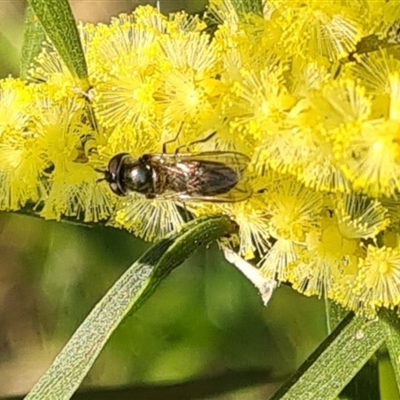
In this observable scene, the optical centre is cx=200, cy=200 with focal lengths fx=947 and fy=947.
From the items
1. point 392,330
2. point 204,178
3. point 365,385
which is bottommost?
point 365,385

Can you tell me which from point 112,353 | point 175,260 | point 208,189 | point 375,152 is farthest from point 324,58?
point 112,353

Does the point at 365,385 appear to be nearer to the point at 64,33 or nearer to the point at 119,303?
the point at 119,303

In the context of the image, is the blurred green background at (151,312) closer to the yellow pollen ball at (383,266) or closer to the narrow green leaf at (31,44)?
the narrow green leaf at (31,44)

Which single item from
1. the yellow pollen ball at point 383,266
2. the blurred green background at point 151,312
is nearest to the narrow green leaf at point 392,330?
the yellow pollen ball at point 383,266

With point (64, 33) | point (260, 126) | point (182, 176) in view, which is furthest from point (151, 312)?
point (260, 126)

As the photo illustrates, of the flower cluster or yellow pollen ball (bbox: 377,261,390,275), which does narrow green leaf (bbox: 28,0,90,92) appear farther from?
yellow pollen ball (bbox: 377,261,390,275)
